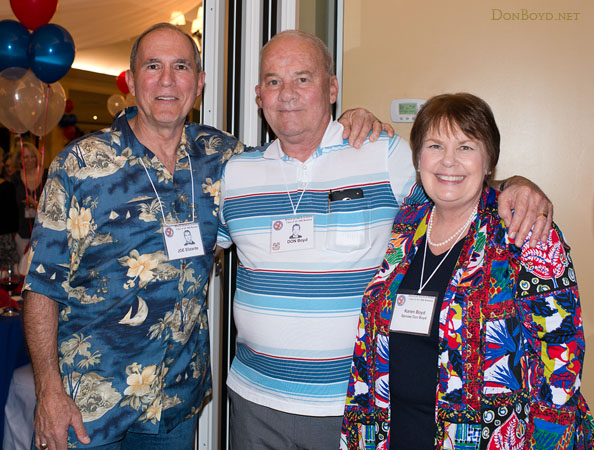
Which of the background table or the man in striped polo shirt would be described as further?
the background table

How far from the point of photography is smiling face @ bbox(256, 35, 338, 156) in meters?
1.79

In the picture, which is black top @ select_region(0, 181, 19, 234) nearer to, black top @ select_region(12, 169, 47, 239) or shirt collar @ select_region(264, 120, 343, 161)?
black top @ select_region(12, 169, 47, 239)

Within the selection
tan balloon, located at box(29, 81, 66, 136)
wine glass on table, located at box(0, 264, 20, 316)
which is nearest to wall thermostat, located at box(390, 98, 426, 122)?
wine glass on table, located at box(0, 264, 20, 316)

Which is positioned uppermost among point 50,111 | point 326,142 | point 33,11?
point 33,11

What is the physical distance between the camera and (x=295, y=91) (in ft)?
5.90

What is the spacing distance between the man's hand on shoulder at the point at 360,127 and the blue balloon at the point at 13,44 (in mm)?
3507

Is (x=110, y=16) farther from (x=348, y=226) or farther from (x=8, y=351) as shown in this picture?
(x=348, y=226)

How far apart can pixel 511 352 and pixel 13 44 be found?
4381 mm

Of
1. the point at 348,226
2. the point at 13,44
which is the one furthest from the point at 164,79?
the point at 13,44

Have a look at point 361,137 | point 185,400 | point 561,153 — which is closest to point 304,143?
point 361,137

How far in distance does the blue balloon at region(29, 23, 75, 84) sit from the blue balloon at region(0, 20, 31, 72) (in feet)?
0.17

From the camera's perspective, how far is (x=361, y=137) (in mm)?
1796

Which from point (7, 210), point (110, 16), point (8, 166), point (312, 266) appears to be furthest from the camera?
point (110, 16)

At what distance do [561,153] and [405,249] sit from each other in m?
1.29
